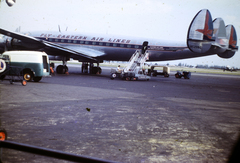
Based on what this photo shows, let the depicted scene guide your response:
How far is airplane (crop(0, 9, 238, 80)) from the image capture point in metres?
22.1

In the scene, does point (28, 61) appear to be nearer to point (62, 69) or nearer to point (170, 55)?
point (62, 69)

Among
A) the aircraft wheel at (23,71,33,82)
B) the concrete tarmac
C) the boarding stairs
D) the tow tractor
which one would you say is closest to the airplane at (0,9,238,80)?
the tow tractor

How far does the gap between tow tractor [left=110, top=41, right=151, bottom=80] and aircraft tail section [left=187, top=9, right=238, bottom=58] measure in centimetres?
672

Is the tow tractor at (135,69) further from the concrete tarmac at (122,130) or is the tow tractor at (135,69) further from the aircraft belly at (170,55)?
the concrete tarmac at (122,130)

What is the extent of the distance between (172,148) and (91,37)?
26.0m

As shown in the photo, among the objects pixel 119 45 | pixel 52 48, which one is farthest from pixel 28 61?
pixel 119 45

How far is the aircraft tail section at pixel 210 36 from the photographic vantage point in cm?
2080

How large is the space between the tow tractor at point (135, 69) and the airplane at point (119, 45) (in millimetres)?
656

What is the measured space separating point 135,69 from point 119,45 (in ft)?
14.0

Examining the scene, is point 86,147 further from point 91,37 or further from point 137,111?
point 91,37

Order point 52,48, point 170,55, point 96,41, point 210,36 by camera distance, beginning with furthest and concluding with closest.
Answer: point 96,41 < point 170,55 < point 52,48 < point 210,36

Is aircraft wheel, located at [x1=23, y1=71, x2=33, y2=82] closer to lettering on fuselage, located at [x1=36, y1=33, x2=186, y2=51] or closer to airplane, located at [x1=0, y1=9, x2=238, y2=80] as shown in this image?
airplane, located at [x1=0, y1=9, x2=238, y2=80]

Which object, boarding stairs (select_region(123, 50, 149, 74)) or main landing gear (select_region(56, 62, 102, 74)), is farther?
main landing gear (select_region(56, 62, 102, 74))

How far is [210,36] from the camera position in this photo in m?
21.9
